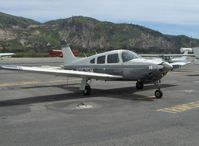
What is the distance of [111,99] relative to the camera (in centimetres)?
1669

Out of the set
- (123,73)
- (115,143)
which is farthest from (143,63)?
(115,143)

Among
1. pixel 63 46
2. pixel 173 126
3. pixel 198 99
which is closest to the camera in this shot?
pixel 173 126

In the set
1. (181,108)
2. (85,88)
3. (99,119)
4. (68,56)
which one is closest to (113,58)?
(85,88)

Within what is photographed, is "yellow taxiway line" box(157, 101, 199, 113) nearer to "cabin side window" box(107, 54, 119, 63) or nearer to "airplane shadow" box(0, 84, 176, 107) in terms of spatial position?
"airplane shadow" box(0, 84, 176, 107)

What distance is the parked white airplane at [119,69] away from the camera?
17.1 m

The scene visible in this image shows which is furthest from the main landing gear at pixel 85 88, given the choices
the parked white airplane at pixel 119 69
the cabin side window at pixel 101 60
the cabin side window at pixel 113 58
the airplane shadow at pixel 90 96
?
the cabin side window at pixel 113 58

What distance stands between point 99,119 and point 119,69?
690 centimetres

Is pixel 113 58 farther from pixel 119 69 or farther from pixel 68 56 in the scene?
pixel 68 56

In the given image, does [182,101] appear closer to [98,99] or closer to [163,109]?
[163,109]

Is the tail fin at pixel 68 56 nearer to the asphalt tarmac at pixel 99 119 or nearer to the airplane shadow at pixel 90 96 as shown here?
the airplane shadow at pixel 90 96

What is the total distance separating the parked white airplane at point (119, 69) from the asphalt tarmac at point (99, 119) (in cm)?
84

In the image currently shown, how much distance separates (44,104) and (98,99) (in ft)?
9.11

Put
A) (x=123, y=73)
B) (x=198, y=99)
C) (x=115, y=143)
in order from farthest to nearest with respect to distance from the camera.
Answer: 1. (x=123, y=73)
2. (x=198, y=99)
3. (x=115, y=143)

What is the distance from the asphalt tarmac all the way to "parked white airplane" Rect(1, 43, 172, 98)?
2.74 ft
